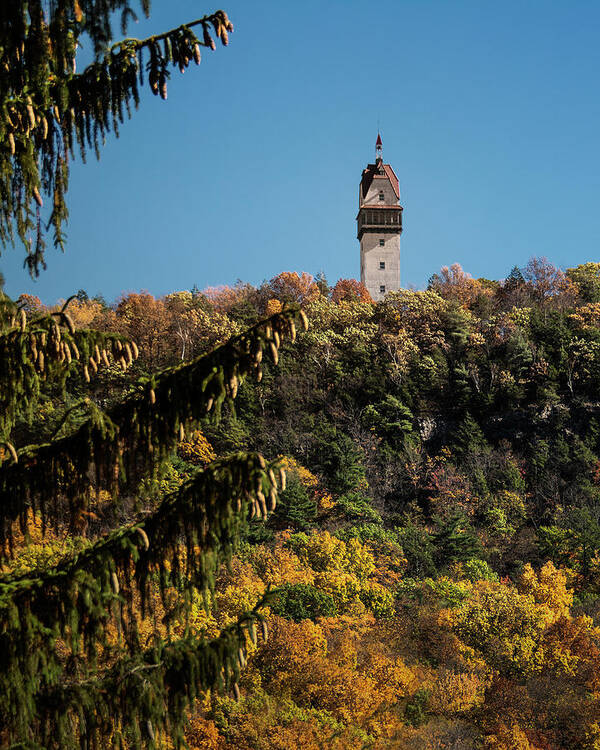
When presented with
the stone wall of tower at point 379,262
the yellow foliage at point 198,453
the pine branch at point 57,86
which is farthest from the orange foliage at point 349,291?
the pine branch at point 57,86

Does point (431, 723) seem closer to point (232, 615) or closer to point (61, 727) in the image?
point (232, 615)

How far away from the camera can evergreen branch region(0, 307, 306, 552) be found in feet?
18.9

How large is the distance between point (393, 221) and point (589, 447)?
2719 cm

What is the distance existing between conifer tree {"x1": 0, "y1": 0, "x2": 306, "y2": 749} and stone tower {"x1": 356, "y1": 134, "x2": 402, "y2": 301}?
194 feet

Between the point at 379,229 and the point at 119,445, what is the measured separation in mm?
62002

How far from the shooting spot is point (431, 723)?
21766mm

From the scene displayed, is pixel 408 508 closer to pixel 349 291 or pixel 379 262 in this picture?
pixel 349 291

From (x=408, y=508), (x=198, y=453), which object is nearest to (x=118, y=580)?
(x=198, y=453)

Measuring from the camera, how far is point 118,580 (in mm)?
5562

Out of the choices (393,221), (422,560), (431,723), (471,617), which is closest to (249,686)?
(431,723)

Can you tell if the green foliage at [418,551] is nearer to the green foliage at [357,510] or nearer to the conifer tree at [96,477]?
the green foliage at [357,510]

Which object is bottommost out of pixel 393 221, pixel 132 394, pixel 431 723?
pixel 431 723

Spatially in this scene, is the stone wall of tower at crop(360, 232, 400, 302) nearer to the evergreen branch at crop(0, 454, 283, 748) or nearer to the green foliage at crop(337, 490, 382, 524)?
the green foliage at crop(337, 490, 382, 524)

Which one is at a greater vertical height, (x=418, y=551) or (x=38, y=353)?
(x=38, y=353)
